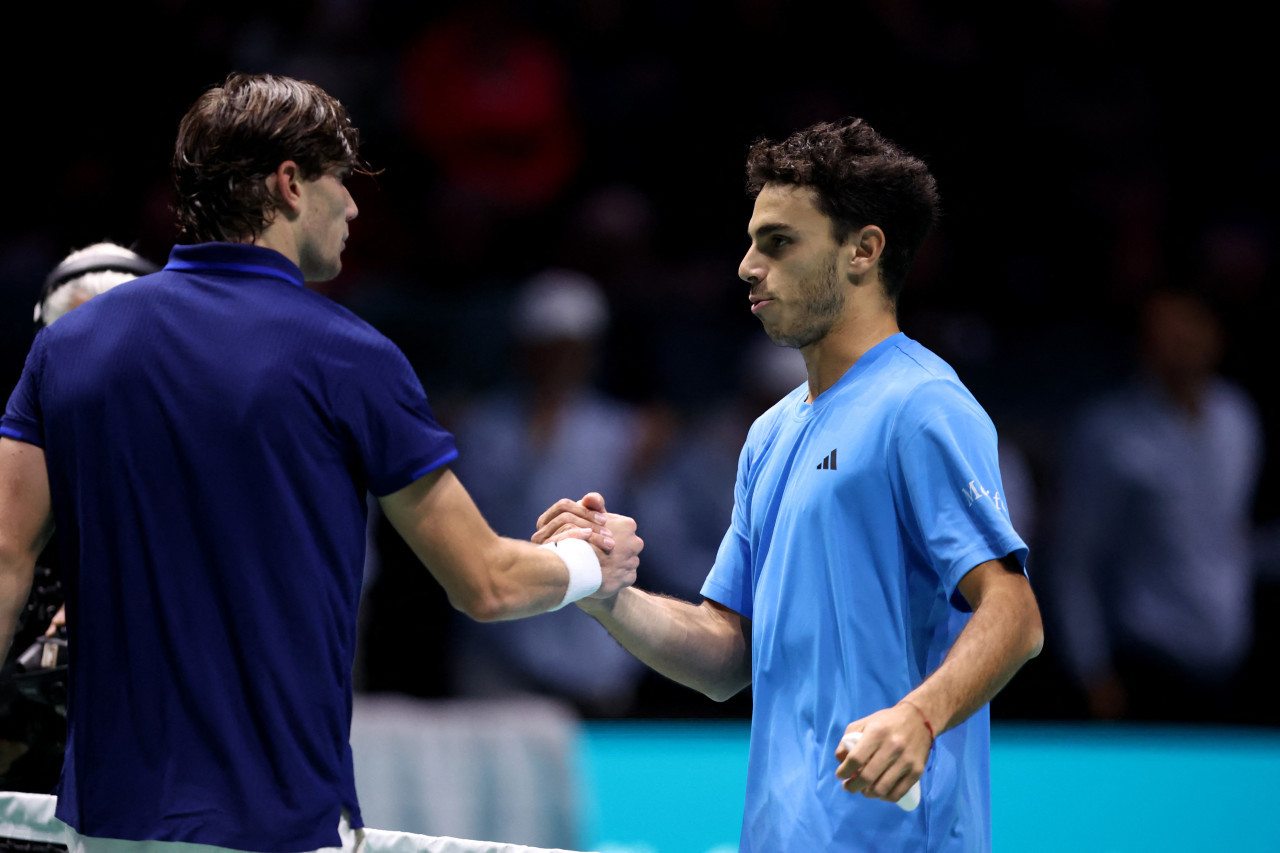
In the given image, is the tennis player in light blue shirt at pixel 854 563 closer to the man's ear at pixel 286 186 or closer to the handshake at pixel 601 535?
the handshake at pixel 601 535

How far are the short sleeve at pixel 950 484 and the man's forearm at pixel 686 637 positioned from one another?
0.60 meters

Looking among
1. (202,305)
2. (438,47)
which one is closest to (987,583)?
(202,305)

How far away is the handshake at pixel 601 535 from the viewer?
2932mm

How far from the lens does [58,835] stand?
9.29ft

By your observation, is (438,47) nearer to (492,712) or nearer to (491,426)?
(491,426)

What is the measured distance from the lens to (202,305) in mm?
2189

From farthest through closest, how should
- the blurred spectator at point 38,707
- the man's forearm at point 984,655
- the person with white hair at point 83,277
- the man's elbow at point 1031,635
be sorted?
the person with white hair at point 83,277 < the blurred spectator at point 38,707 < the man's elbow at point 1031,635 < the man's forearm at point 984,655

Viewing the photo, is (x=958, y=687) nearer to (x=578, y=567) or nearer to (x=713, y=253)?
(x=578, y=567)

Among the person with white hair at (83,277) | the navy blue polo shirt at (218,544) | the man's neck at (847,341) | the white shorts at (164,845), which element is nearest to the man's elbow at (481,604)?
the navy blue polo shirt at (218,544)

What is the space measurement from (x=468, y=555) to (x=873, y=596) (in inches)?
29.2

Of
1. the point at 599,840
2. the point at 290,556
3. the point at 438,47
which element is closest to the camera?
the point at 290,556

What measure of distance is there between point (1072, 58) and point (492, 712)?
568 centimetres

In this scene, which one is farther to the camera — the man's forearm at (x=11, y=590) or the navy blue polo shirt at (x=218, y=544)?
the man's forearm at (x=11, y=590)

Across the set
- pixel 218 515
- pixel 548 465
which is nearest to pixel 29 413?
pixel 218 515
